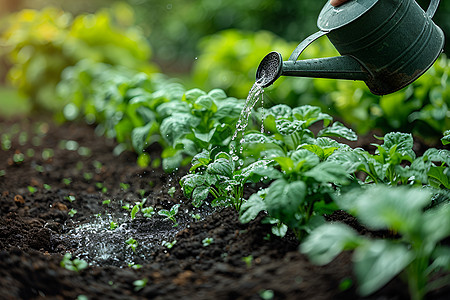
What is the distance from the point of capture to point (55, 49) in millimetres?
5223

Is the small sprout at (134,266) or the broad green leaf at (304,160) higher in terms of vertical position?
the broad green leaf at (304,160)

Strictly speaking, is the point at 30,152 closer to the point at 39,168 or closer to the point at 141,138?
the point at 39,168

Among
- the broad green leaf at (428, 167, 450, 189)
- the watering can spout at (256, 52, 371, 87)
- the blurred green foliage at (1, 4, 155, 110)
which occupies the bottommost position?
the broad green leaf at (428, 167, 450, 189)

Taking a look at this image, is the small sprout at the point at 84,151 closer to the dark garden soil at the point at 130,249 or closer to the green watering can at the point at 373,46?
the dark garden soil at the point at 130,249

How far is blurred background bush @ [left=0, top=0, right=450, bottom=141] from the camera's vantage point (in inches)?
125

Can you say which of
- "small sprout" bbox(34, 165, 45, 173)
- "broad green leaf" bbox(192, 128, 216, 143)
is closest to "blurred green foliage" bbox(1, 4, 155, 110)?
"small sprout" bbox(34, 165, 45, 173)

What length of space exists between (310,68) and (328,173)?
0.56m

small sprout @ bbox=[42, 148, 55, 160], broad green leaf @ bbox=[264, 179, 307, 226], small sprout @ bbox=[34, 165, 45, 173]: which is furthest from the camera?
small sprout @ bbox=[42, 148, 55, 160]

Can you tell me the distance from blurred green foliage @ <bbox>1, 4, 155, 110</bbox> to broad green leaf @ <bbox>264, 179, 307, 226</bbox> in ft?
12.3

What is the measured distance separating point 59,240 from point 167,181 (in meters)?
0.78

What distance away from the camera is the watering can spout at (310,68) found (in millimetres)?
1957

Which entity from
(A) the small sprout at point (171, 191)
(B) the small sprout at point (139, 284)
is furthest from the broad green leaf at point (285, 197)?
(A) the small sprout at point (171, 191)

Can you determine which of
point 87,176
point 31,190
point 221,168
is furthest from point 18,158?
point 221,168

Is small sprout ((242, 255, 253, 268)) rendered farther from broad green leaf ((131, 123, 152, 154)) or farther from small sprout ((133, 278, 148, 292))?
broad green leaf ((131, 123, 152, 154))
